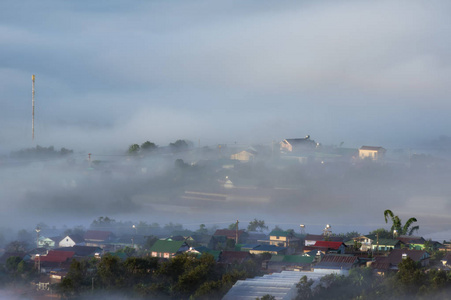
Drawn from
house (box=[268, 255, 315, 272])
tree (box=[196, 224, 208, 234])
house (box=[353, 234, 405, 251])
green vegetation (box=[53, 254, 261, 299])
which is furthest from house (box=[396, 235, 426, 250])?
tree (box=[196, 224, 208, 234])

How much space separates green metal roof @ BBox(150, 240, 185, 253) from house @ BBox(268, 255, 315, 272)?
17.2ft

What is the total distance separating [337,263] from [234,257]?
217 inches

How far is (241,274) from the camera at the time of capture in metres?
26.5

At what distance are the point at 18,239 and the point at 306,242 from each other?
17.7 m

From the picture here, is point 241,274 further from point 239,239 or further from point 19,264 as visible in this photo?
point 239,239

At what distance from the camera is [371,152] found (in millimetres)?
57719

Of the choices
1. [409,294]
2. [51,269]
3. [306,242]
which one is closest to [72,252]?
[51,269]

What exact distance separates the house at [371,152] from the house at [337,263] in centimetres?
2941

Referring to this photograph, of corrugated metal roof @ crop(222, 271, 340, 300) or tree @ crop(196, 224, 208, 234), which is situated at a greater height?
tree @ crop(196, 224, 208, 234)

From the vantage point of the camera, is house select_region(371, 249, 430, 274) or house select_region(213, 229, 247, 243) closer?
house select_region(371, 249, 430, 274)

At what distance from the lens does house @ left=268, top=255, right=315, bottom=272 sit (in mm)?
30344

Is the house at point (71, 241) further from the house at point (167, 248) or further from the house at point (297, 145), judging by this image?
the house at point (297, 145)

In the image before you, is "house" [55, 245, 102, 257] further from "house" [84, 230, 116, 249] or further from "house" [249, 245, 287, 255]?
"house" [249, 245, 287, 255]

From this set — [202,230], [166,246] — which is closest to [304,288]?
[166,246]
